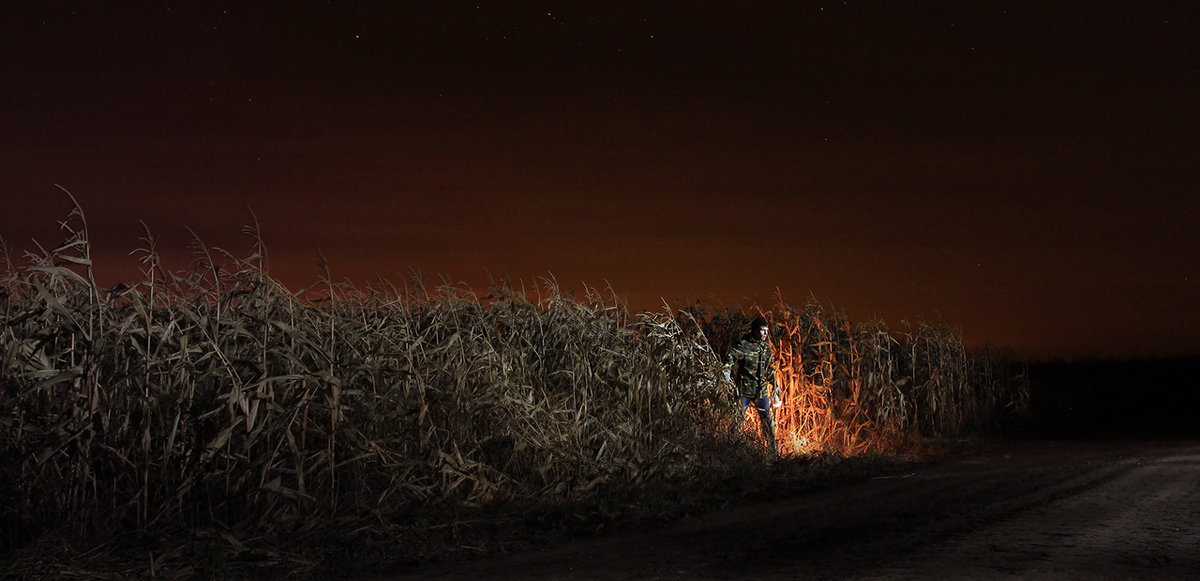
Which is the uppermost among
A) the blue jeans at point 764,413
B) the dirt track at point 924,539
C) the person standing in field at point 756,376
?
the person standing in field at point 756,376

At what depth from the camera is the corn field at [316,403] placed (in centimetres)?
664

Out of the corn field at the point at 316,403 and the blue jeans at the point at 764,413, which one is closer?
the corn field at the point at 316,403

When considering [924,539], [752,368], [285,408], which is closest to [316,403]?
[285,408]

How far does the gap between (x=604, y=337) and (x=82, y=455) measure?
6.06 meters

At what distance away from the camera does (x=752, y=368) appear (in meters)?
12.5

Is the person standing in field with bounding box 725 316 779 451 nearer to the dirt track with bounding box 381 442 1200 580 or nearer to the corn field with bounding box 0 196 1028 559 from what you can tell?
the corn field with bounding box 0 196 1028 559

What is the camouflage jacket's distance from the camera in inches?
491

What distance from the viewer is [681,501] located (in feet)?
28.6

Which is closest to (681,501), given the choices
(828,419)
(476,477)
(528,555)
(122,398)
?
(476,477)

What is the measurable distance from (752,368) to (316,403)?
663 cm

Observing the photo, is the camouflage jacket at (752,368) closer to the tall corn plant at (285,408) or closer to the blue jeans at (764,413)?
the blue jeans at (764,413)

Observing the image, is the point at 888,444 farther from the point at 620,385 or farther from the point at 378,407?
the point at 378,407

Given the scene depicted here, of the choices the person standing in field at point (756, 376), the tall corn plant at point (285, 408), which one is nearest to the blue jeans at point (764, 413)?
the person standing in field at point (756, 376)

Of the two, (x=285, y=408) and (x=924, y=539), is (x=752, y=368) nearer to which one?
(x=924, y=539)
